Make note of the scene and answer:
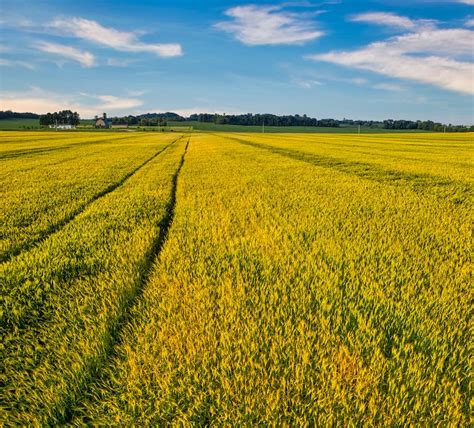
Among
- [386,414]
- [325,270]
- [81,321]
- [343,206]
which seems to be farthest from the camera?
[343,206]

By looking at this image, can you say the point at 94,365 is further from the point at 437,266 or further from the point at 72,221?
the point at 72,221

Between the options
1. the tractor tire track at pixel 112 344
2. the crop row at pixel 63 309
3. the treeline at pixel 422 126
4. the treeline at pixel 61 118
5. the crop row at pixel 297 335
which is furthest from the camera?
the treeline at pixel 61 118

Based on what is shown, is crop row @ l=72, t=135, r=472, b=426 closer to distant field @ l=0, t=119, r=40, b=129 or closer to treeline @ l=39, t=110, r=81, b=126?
distant field @ l=0, t=119, r=40, b=129

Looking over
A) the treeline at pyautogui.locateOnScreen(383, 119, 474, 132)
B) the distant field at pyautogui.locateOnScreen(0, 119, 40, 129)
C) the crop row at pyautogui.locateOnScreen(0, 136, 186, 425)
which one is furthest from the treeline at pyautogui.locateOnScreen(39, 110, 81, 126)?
the crop row at pyautogui.locateOnScreen(0, 136, 186, 425)

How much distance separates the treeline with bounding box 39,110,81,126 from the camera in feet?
592

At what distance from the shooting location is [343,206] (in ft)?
23.5

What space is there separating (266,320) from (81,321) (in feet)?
5.85

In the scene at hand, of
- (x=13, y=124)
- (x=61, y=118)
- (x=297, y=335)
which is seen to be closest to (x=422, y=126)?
(x=297, y=335)

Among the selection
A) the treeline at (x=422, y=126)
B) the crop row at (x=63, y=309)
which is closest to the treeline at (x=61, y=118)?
the treeline at (x=422, y=126)

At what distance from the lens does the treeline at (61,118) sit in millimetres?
180500

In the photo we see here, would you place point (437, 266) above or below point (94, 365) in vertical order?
above

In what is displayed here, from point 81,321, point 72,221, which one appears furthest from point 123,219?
point 81,321

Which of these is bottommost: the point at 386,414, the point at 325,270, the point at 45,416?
the point at 45,416

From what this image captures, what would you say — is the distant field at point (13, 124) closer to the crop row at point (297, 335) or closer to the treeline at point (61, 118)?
the treeline at point (61, 118)
